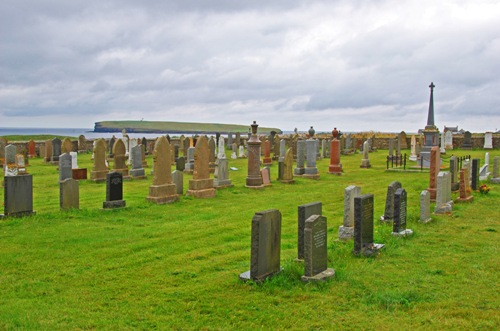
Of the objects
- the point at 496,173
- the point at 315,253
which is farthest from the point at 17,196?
the point at 496,173

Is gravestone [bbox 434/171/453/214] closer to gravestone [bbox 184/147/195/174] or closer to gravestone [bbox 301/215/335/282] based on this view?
gravestone [bbox 301/215/335/282]

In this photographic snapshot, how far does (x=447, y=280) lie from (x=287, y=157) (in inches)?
531

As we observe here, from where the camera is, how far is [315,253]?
23.6 ft

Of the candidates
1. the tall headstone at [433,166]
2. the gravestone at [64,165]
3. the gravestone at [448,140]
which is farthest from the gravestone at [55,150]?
the gravestone at [448,140]

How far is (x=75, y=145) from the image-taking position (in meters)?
39.6

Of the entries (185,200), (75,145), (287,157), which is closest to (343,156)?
(287,157)

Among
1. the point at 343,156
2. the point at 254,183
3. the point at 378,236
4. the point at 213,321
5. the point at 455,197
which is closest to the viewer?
the point at 213,321

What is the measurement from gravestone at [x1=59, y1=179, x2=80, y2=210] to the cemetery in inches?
1.1

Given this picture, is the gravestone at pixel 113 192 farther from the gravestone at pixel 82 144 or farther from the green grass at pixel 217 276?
the gravestone at pixel 82 144

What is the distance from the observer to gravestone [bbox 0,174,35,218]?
12.0m

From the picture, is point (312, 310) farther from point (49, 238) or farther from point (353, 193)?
point (49, 238)

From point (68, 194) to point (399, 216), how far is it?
863 centimetres

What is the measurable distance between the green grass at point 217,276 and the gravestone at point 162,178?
1.49 meters

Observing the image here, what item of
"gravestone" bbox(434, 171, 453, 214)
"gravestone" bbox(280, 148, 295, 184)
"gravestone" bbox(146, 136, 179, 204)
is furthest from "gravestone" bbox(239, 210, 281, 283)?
"gravestone" bbox(280, 148, 295, 184)
